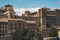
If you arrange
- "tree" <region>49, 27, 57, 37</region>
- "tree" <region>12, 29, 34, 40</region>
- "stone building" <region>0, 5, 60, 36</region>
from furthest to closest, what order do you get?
"stone building" <region>0, 5, 60, 36</region>, "tree" <region>49, 27, 57, 37</region>, "tree" <region>12, 29, 34, 40</region>

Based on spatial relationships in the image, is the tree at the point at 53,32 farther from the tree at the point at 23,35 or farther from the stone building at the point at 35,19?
the tree at the point at 23,35

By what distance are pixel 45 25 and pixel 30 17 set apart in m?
2.71

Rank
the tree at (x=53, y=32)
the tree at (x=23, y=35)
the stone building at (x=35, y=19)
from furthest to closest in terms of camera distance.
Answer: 1. the stone building at (x=35, y=19)
2. the tree at (x=53, y=32)
3. the tree at (x=23, y=35)

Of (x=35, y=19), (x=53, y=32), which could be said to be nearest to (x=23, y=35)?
(x=53, y=32)

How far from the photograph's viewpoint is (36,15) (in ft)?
99.9

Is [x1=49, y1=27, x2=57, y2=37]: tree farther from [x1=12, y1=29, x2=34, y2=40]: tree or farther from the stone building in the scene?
[x1=12, y1=29, x2=34, y2=40]: tree

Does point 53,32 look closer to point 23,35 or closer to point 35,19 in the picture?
point 23,35

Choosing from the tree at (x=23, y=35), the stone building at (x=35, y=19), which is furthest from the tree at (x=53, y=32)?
the tree at (x=23, y=35)

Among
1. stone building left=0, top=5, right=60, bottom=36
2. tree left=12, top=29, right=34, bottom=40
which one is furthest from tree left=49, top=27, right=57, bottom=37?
tree left=12, top=29, right=34, bottom=40

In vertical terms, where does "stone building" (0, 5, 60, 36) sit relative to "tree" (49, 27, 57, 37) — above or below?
above

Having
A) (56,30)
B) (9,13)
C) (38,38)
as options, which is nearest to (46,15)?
(56,30)

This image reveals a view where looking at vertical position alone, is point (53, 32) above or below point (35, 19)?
below

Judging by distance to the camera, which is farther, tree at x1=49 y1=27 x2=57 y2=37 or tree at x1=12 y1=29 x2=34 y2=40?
tree at x1=49 y1=27 x2=57 y2=37

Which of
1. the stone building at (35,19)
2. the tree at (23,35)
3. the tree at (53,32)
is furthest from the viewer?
the stone building at (35,19)
